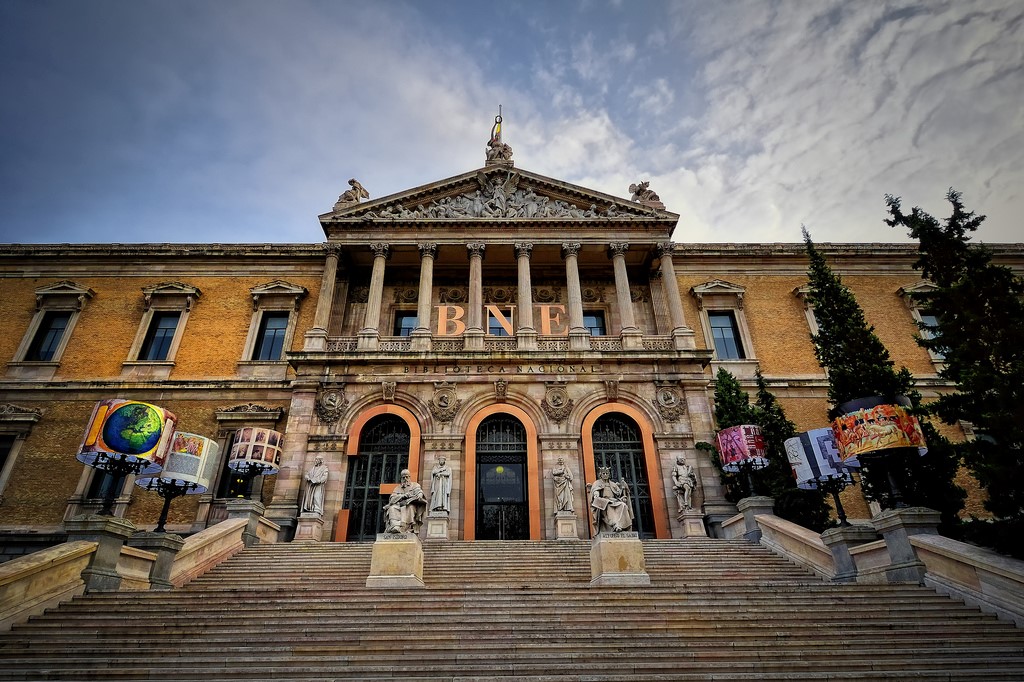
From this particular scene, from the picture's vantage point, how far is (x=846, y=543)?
1070cm

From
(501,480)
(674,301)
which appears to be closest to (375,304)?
(501,480)

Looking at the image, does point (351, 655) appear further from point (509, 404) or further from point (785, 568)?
point (509, 404)

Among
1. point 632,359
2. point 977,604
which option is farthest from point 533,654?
point 632,359

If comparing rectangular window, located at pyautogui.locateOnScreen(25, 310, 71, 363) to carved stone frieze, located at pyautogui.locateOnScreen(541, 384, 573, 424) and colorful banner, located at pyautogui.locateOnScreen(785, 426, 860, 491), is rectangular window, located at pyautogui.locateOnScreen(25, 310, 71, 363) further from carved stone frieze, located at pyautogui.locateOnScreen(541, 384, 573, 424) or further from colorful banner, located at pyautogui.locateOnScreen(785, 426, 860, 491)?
colorful banner, located at pyautogui.locateOnScreen(785, 426, 860, 491)

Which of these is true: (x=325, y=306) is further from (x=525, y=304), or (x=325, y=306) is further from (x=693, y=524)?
(x=693, y=524)

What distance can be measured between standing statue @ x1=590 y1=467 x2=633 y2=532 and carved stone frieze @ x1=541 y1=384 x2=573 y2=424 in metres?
6.72

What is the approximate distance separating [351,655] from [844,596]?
7.98m

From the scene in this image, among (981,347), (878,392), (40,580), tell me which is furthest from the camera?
(878,392)

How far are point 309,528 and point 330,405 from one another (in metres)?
4.24

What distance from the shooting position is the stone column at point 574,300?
20.1 metres

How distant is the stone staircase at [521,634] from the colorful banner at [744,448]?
193 inches

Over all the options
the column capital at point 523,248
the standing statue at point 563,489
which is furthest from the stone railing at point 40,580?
the column capital at point 523,248

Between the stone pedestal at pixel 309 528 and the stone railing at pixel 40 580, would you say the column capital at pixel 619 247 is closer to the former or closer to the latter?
the stone pedestal at pixel 309 528

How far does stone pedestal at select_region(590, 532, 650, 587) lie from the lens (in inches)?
405
